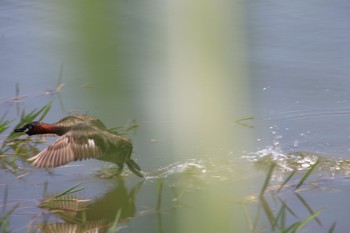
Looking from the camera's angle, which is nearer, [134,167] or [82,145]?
[82,145]

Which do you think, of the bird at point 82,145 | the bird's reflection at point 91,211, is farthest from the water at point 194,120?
the bird at point 82,145

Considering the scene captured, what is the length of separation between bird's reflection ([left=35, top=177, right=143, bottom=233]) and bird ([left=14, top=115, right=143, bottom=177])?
0.59 ft

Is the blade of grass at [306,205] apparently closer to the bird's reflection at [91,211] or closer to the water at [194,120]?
the water at [194,120]

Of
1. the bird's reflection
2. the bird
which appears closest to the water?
the bird's reflection

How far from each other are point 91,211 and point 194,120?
48.2 inches

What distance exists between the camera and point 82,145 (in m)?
4.05

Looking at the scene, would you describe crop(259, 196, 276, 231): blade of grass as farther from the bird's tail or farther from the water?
the bird's tail

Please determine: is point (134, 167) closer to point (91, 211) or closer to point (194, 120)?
point (91, 211)

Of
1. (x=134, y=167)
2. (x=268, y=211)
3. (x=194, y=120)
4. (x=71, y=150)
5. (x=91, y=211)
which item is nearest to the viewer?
(x=268, y=211)

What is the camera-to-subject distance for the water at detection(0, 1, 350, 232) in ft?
12.2

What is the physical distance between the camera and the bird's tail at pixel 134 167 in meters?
4.13

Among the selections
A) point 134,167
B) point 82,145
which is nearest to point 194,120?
point 134,167

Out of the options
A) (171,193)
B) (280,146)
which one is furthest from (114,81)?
(280,146)

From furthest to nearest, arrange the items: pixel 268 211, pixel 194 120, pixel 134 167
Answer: pixel 194 120 → pixel 134 167 → pixel 268 211
